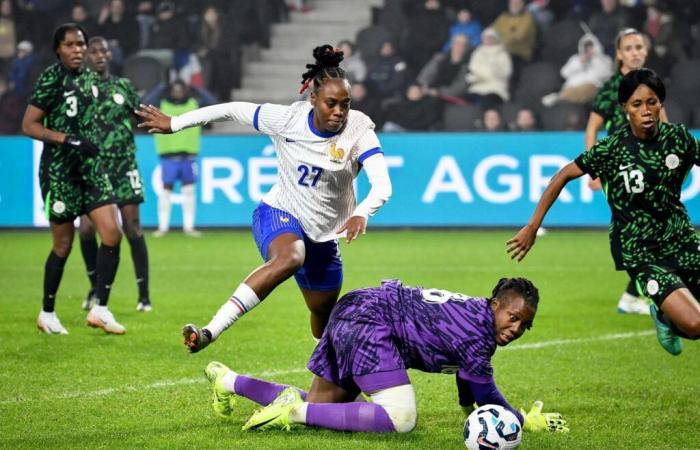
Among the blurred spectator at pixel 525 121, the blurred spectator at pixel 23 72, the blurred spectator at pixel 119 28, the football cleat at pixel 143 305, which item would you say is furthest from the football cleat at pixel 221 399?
the blurred spectator at pixel 119 28

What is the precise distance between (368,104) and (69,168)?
1094 centimetres

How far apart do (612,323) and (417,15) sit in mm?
11349

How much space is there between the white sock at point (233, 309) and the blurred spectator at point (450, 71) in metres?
13.6

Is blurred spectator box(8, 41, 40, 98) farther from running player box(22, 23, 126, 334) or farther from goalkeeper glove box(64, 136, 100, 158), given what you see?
goalkeeper glove box(64, 136, 100, 158)

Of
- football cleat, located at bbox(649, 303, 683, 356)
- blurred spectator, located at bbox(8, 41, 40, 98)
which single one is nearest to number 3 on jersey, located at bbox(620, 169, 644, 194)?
football cleat, located at bbox(649, 303, 683, 356)

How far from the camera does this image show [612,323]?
33.1 feet

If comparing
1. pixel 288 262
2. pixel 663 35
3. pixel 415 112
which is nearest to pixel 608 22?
pixel 663 35

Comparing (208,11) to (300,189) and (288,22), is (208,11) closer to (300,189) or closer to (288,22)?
(288,22)

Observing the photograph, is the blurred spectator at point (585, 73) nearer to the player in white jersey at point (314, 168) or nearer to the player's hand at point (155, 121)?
the player in white jersey at point (314, 168)

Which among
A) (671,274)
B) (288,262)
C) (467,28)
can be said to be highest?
(671,274)

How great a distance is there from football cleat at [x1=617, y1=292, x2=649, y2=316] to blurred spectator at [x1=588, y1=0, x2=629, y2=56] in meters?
9.74

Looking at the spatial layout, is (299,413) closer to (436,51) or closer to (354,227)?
(354,227)

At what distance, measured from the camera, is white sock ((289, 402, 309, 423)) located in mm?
5980

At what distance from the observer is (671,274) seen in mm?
6465
